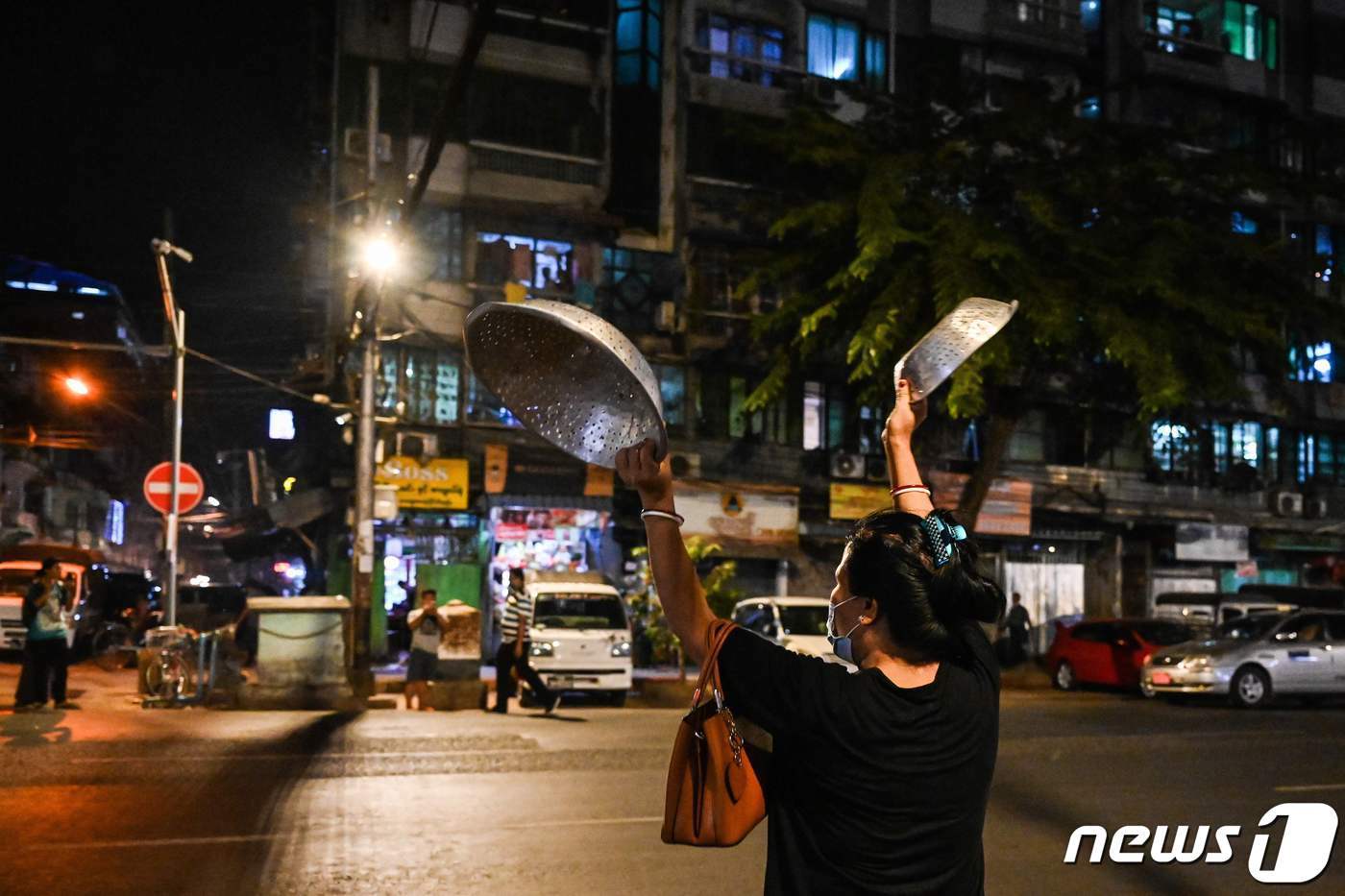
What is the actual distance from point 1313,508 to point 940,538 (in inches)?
1427

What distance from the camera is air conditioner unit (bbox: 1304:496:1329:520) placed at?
3431 centimetres

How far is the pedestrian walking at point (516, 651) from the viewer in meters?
16.4

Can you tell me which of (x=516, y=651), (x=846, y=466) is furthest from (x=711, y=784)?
(x=846, y=466)

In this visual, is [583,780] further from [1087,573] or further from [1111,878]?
[1087,573]

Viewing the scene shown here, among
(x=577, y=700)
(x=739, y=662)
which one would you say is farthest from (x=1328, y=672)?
(x=739, y=662)

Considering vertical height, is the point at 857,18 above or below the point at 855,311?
above

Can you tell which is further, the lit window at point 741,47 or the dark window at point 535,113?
the lit window at point 741,47

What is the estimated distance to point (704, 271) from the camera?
2759cm

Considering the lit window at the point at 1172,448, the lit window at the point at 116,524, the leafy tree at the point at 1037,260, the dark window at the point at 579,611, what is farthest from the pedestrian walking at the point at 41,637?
the lit window at the point at 116,524

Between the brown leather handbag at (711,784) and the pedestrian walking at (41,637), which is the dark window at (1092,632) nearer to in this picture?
the pedestrian walking at (41,637)

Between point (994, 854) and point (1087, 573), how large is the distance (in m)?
26.7

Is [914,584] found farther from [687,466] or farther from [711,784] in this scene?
[687,466]

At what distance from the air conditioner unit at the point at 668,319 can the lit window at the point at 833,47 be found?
24.1 feet

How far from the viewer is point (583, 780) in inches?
401
